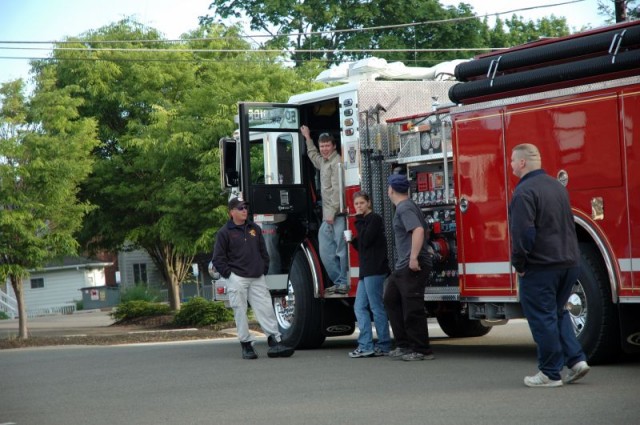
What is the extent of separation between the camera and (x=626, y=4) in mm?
19859

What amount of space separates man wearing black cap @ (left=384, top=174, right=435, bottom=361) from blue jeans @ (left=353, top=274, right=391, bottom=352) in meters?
0.50

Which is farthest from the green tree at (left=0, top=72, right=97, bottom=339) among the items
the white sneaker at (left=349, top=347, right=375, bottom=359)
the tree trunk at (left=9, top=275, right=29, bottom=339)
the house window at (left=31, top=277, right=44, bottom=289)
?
the house window at (left=31, top=277, right=44, bottom=289)

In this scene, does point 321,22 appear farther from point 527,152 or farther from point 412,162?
point 527,152

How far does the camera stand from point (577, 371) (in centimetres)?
923

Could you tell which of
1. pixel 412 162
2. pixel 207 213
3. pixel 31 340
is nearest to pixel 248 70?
pixel 207 213

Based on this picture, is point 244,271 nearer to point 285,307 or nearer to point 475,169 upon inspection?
point 285,307

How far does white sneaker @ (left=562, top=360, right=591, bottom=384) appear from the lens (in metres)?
9.20

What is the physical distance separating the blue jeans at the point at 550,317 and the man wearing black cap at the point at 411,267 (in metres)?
2.66

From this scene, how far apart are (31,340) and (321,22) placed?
82.6 ft

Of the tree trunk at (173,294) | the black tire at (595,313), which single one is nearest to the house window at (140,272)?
the tree trunk at (173,294)

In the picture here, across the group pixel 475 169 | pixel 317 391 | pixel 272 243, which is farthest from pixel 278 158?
pixel 317 391

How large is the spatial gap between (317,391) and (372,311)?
9.90ft

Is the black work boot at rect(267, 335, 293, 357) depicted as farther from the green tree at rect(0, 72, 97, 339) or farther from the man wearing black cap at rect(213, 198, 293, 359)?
the green tree at rect(0, 72, 97, 339)

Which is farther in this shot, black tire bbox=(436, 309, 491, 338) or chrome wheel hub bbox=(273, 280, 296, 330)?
black tire bbox=(436, 309, 491, 338)
